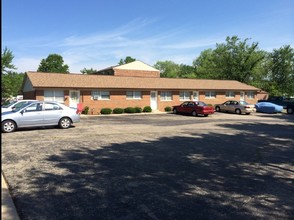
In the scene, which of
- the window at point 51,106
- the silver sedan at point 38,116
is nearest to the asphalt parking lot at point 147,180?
the silver sedan at point 38,116

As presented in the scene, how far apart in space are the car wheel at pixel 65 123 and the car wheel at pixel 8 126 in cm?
244

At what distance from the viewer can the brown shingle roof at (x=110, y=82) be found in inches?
1120

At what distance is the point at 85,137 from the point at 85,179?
20.8 ft

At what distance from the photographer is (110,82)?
3238cm

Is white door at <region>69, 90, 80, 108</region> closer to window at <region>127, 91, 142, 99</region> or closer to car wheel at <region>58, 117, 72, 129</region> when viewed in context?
window at <region>127, 91, 142, 99</region>

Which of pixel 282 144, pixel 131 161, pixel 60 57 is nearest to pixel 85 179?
pixel 131 161

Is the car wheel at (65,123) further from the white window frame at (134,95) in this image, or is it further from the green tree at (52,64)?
the green tree at (52,64)

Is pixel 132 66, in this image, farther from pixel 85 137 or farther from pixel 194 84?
pixel 85 137

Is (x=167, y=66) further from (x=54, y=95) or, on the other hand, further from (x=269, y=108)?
(x=54, y=95)

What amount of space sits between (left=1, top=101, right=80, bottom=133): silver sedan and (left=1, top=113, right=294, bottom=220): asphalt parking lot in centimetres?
281

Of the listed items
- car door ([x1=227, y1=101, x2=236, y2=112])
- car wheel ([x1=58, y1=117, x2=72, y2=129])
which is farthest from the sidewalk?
car door ([x1=227, y1=101, x2=236, y2=112])

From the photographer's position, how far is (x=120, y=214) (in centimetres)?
477

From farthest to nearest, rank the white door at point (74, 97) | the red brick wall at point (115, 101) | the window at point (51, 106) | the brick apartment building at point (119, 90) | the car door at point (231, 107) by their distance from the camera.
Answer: the car door at point (231, 107), the red brick wall at point (115, 101), the white door at point (74, 97), the brick apartment building at point (119, 90), the window at point (51, 106)

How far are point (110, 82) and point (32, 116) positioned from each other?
707 inches
